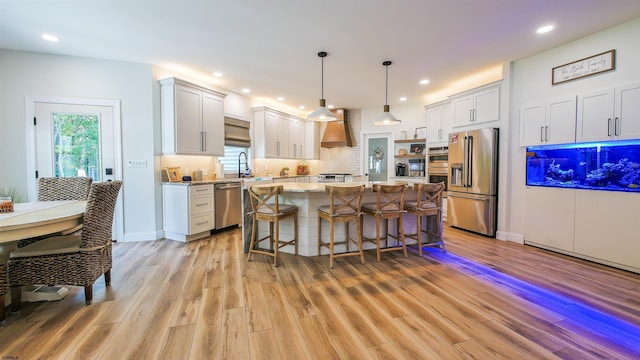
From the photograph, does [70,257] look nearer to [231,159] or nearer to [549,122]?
[231,159]

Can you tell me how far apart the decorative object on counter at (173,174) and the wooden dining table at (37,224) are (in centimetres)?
170

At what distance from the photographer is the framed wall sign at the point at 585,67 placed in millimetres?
3129

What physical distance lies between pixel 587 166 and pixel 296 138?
545 centimetres

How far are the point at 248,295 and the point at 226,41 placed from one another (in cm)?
295

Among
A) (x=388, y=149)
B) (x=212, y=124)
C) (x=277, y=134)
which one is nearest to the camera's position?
(x=212, y=124)

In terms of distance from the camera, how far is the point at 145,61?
4027 millimetres

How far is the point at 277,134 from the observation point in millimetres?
6379

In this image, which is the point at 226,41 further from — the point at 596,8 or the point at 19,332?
the point at 596,8

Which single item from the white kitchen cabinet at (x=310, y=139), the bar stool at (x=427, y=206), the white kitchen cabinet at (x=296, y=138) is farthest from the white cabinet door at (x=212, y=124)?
the bar stool at (x=427, y=206)

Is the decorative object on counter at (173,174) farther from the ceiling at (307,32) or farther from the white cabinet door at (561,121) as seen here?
the white cabinet door at (561,121)

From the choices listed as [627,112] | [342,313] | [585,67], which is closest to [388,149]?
[585,67]

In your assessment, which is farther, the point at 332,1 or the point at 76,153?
the point at 76,153

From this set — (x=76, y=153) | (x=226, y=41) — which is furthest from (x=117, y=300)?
(x=226, y=41)

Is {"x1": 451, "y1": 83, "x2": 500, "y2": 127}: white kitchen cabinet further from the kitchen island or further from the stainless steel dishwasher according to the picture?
the stainless steel dishwasher
